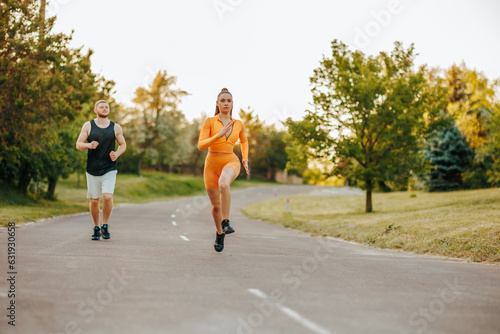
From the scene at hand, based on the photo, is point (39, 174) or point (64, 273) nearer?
point (64, 273)

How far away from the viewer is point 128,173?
6147cm

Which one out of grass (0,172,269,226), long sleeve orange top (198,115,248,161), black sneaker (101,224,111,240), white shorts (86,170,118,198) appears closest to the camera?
long sleeve orange top (198,115,248,161)

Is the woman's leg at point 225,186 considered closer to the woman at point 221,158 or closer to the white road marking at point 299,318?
the woman at point 221,158

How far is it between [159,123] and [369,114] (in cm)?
3854

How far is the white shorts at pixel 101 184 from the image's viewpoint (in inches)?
356

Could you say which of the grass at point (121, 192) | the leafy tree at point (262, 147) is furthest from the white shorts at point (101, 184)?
the leafy tree at point (262, 147)

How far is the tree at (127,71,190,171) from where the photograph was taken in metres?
58.0

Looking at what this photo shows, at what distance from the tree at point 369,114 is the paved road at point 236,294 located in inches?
635

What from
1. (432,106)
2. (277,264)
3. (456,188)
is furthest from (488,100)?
(277,264)

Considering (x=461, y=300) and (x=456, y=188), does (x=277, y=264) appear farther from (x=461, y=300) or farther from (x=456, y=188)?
(x=456, y=188)

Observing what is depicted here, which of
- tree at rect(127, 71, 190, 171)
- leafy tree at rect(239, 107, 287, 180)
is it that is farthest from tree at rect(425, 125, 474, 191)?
leafy tree at rect(239, 107, 287, 180)

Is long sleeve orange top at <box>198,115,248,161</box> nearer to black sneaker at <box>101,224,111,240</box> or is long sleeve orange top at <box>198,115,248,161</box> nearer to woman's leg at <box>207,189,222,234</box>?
woman's leg at <box>207,189,222,234</box>

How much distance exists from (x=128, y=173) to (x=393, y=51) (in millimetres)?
43368

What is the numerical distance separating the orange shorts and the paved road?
1120 millimetres
